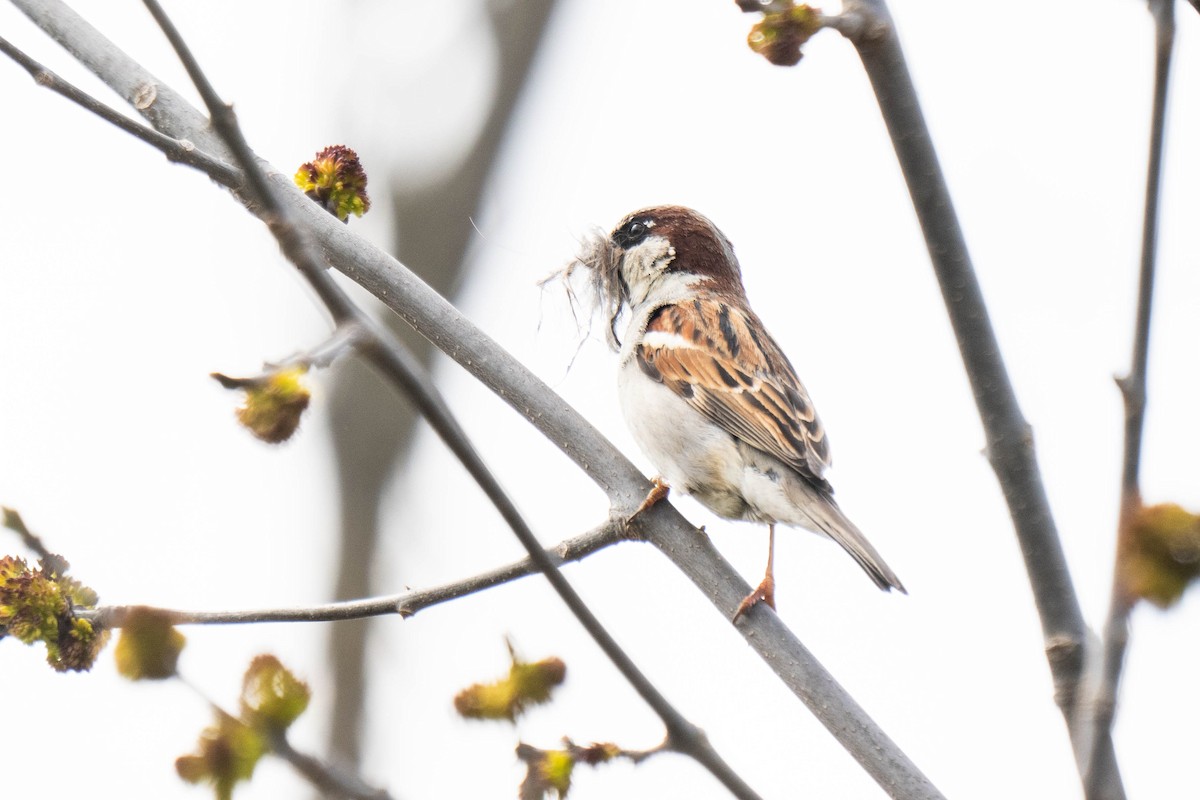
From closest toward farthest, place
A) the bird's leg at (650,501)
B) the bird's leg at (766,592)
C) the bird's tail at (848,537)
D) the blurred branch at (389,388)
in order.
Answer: the bird's leg at (766,592), the bird's leg at (650,501), the bird's tail at (848,537), the blurred branch at (389,388)

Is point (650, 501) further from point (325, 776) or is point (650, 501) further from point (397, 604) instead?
point (325, 776)

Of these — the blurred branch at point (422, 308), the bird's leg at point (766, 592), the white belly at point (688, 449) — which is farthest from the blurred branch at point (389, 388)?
the blurred branch at point (422, 308)

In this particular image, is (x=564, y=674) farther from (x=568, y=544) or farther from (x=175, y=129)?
(x=175, y=129)

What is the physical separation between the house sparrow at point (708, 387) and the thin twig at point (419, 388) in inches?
51.4

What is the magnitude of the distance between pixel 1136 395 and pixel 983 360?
0.46 metres

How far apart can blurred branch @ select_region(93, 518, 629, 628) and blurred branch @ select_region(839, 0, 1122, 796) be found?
2.15ft

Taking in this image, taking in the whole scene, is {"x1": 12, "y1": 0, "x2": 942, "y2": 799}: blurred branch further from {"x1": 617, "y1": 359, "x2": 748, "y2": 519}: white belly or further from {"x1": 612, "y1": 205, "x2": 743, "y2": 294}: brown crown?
{"x1": 612, "y1": 205, "x2": 743, "y2": 294}: brown crown

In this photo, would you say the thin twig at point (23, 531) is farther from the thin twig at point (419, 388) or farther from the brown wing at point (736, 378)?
the brown wing at point (736, 378)

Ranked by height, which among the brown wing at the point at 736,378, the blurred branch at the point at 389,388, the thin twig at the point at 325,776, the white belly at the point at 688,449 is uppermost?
the blurred branch at the point at 389,388

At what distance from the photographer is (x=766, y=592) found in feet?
9.90

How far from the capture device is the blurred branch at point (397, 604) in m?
2.04

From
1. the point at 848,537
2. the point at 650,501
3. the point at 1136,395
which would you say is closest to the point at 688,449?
the point at 848,537

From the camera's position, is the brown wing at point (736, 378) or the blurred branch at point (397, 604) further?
the brown wing at point (736, 378)

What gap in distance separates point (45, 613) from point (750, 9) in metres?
1.47
